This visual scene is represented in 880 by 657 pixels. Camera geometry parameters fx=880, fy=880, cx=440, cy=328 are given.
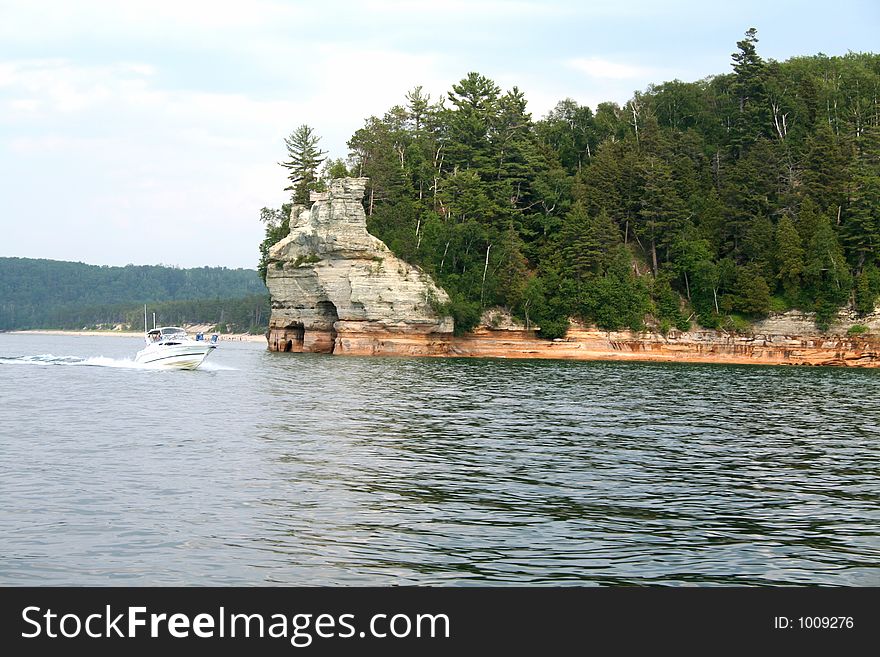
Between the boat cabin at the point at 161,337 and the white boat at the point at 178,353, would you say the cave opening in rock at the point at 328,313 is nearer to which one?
the boat cabin at the point at 161,337

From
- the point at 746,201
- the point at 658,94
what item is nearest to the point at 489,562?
the point at 746,201

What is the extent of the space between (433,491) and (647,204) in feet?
257

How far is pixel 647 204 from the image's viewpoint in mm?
91875

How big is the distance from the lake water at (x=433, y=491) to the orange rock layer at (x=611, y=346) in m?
42.9

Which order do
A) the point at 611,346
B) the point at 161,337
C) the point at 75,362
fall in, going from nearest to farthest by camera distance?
the point at 161,337 → the point at 75,362 → the point at 611,346

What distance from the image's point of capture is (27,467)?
20219 mm

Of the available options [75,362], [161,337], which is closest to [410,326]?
[161,337]

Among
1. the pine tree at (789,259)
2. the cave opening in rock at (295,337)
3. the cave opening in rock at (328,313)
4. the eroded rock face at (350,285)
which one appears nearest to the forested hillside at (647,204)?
the pine tree at (789,259)

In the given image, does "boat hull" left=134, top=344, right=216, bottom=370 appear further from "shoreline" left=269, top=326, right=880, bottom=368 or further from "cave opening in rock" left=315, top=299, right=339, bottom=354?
"cave opening in rock" left=315, top=299, right=339, bottom=354

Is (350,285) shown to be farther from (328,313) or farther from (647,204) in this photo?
(647,204)

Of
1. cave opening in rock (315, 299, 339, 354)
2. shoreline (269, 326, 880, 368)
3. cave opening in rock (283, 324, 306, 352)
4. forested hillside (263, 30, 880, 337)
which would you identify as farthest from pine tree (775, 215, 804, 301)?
cave opening in rock (283, 324, 306, 352)

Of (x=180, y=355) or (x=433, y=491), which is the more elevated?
(x=180, y=355)
